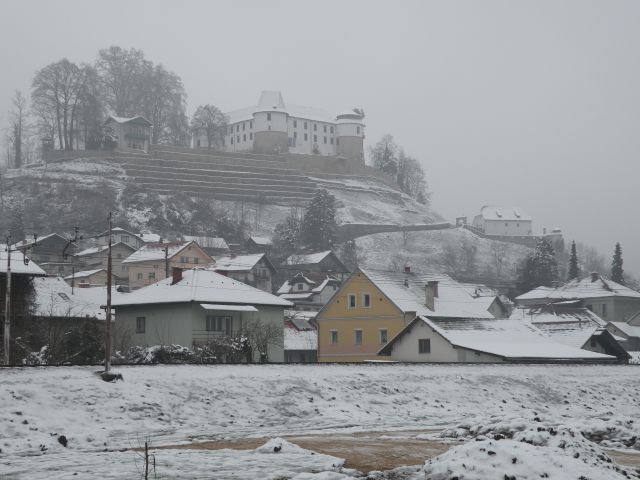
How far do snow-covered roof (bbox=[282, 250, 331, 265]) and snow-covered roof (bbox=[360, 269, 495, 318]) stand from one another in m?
44.5

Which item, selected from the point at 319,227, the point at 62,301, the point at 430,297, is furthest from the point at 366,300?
the point at 319,227

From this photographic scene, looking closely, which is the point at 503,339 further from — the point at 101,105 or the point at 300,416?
the point at 101,105

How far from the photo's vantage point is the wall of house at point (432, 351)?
4966 centimetres

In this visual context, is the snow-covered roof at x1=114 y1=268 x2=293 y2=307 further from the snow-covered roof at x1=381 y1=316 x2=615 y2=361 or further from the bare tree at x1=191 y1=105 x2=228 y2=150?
the bare tree at x1=191 y1=105 x2=228 y2=150

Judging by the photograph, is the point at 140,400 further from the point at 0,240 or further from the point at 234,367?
the point at 0,240

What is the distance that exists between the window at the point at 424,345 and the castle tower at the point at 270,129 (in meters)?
113

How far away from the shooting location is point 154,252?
325 ft

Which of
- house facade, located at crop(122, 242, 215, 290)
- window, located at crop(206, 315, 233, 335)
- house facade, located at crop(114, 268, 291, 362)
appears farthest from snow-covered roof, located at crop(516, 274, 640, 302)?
window, located at crop(206, 315, 233, 335)

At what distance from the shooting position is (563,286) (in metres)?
103

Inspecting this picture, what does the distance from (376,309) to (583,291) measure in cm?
4494

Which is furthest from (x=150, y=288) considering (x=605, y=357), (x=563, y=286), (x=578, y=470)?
(x=563, y=286)

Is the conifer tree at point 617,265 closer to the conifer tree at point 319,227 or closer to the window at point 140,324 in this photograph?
the conifer tree at point 319,227

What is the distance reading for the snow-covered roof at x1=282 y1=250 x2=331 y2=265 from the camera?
110406 mm

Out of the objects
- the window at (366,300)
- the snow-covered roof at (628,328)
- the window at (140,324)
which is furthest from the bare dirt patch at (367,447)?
the snow-covered roof at (628,328)
